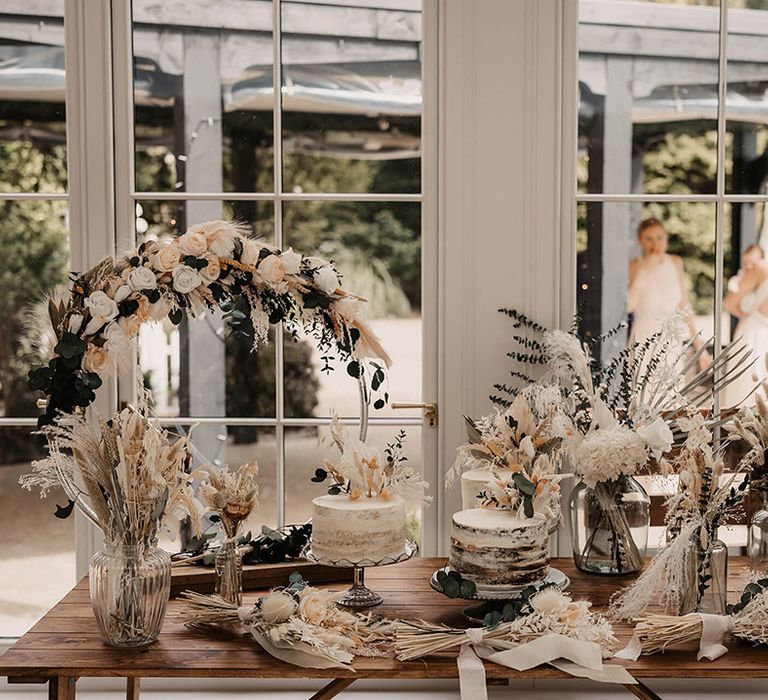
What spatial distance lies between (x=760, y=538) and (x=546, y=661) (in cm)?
68

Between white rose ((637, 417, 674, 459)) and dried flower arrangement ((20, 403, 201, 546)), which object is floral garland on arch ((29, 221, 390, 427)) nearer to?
dried flower arrangement ((20, 403, 201, 546))

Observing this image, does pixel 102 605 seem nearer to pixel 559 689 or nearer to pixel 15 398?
pixel 15 398

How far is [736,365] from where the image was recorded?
106 inches

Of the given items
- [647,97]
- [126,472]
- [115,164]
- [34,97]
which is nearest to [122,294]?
[126,472]

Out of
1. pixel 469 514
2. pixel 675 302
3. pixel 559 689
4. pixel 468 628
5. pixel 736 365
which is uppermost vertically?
pixel 675 302

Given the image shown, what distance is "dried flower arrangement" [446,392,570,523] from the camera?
2.05m

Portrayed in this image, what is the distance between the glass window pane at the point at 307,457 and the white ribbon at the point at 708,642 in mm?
1073

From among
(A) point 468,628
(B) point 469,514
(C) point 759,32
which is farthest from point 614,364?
(C) point 759,32

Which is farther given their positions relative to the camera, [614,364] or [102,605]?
[614,364]

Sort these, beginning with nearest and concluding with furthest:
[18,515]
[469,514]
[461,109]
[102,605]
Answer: [102,605]
[469,514]
[461,109]
[18,515]

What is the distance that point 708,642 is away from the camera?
185 cm

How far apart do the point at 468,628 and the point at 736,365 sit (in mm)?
1245

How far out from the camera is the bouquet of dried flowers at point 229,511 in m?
2.08

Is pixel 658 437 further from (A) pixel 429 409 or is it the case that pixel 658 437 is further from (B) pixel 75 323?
(B) pixel 75 323
